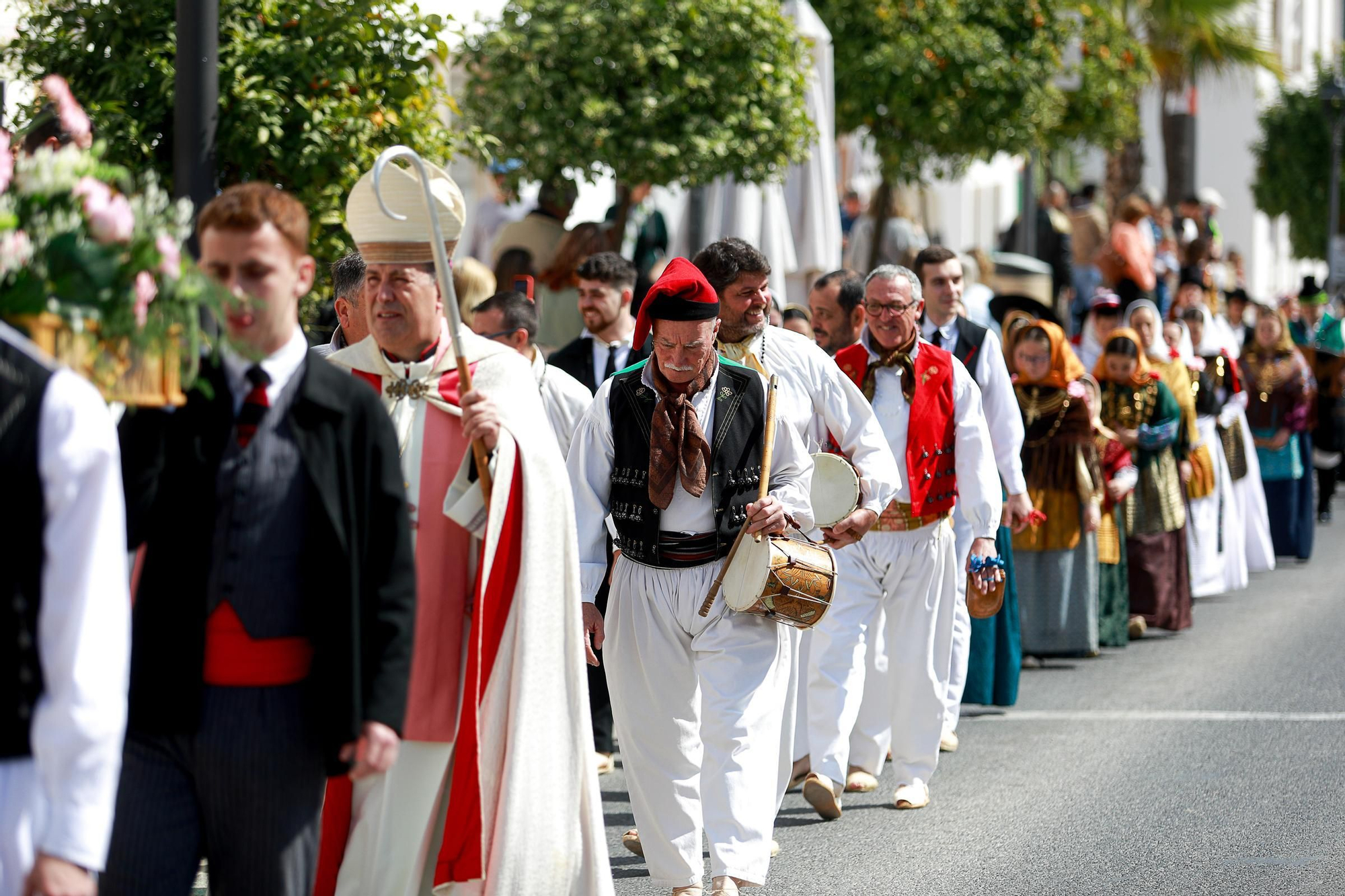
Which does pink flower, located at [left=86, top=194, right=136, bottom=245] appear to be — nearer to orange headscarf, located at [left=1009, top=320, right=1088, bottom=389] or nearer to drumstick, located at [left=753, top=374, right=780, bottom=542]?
drumstick, located at [left=753, top=374, right=780, bottom=542]

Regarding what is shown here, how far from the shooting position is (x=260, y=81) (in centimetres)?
776

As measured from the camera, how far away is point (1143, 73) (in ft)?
69.7

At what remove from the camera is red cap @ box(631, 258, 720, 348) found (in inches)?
249

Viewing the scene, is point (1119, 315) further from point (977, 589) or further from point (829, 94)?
point (977, 589)

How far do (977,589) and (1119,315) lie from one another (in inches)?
199

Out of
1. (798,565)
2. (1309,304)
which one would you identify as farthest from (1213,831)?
(1309,304)

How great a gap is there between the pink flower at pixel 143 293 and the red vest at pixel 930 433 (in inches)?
190

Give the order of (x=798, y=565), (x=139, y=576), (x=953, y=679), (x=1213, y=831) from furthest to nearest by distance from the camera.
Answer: (x=953, y=679)
(x=1213, y=831)
(x=798, y=565)
(x=139, y=576)

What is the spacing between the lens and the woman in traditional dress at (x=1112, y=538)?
1181 cm

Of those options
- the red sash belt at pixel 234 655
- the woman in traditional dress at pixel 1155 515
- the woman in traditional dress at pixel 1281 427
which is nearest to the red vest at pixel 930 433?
the woman in traditional dress at pixel 1155 515

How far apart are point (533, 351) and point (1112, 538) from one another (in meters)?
4.94

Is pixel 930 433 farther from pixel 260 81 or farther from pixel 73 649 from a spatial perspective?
pixel 73 649

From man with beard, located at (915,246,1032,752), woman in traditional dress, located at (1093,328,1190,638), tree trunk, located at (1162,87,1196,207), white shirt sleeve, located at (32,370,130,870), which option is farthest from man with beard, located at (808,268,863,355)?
tree trunk, located at (1162,87,1196,207)

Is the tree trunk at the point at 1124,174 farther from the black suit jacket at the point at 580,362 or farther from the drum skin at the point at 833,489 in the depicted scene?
the drum skin at the point at 833,489
